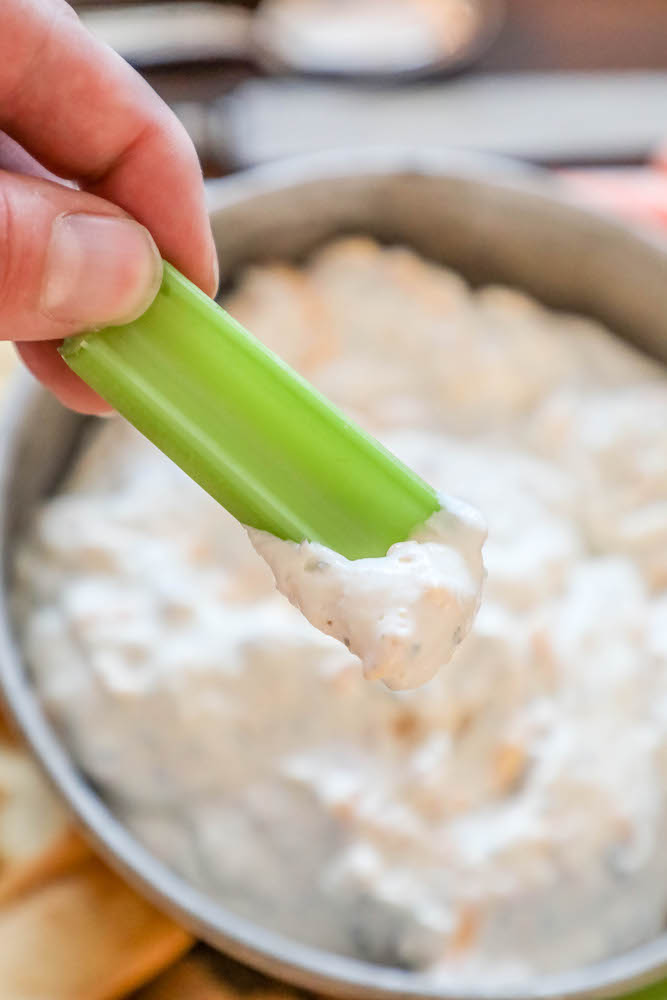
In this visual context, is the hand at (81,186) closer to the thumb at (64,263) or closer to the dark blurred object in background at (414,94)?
the thumb at (64,263)

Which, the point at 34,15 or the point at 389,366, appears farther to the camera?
the point at 389,366

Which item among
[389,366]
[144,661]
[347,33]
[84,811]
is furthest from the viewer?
[347,33]

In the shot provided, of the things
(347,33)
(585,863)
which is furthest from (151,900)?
(347,33)

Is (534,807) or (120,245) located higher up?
(120,245)

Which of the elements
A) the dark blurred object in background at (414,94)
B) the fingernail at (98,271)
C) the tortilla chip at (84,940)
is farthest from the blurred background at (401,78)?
the tortilla chip at (84,940)

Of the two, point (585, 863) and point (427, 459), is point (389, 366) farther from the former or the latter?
point (585, 863)

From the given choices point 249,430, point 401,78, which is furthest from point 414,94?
point 249,430
